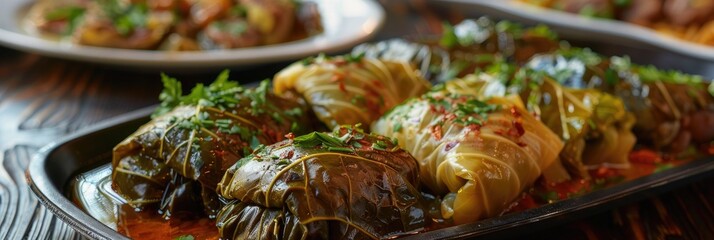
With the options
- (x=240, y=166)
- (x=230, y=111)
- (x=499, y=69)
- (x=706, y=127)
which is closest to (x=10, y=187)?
(x=230, y=111)

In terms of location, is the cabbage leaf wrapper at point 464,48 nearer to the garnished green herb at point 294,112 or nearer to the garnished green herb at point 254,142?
the garnished green herb at point 294,112

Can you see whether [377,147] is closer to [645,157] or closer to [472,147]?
[472,147]

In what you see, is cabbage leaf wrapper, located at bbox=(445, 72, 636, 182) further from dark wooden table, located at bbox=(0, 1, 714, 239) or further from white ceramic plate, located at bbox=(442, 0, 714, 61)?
white ceramic plate, located at bbox=(442, 0, 714, 61)

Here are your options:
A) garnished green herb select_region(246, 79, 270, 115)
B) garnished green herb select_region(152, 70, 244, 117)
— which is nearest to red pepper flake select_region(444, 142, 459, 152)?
garnished green herb select_region(246, 79, 270, 115)

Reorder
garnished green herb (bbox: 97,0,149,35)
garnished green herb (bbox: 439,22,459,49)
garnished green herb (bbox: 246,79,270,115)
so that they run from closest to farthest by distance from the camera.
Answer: garnished green herb (bbox: 246,79,270,115) → garnished green herb (bbox: 439,22,459,49) → garnished green herb (bbox: 97,0,149,35)

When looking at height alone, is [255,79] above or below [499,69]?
below

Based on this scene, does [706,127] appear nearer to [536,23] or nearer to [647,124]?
[647,124]

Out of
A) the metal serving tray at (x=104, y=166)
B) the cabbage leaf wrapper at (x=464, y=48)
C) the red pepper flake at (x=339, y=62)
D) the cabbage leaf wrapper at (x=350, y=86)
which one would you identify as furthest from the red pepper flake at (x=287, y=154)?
the cabbage leaf wrapper at (x=464, y=48)

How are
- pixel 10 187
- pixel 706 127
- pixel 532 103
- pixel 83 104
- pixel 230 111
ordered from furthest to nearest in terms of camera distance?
pixel 83 104 < pixel 706 127 < pixel 532 103 < pixel 10 187 < pixel 230 111
